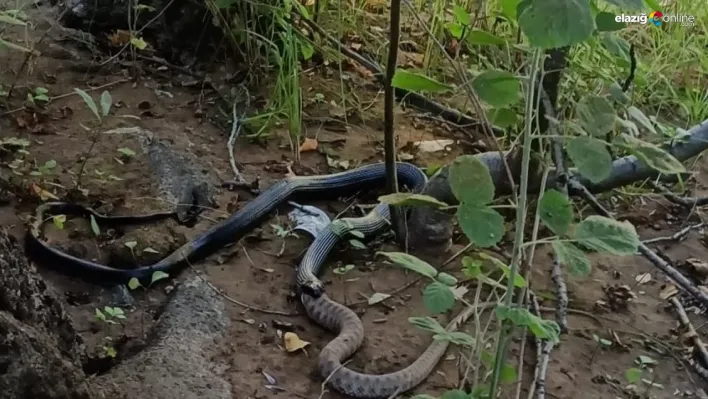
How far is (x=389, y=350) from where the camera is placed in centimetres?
282

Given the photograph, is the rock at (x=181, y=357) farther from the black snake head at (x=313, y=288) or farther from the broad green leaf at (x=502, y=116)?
the broad green leaf at (x=502, y=116)

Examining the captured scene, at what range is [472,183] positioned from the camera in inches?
62.9

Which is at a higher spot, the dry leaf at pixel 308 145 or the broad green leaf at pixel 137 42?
the broad green leaf at pixel 137 42

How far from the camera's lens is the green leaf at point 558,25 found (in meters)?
1.32

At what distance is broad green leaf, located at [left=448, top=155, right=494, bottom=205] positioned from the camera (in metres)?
1.59

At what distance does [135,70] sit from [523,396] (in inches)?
118

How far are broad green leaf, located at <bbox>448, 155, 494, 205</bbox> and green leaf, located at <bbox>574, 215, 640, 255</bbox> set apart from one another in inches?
7.7

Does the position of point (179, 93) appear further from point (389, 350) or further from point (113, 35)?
point (389, 350)

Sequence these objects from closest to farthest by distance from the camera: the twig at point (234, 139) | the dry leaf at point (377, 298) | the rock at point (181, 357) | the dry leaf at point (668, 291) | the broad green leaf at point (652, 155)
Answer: the broad green leaf at point (652, 155), the rock at point (181, 357), the dry leaf at point (377, 298), the dry leaf at point (668, 291), the twig at point (234, 139)

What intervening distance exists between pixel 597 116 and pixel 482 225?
307 millimetres

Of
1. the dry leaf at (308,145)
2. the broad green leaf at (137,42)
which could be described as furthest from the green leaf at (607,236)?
the broad green leaf at (137,42)

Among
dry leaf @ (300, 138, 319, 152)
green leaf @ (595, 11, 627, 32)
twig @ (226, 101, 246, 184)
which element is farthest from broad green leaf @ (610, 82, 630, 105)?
dry leaf @ (300, 138, 319, 152)

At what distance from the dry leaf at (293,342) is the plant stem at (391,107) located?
73 centimetres

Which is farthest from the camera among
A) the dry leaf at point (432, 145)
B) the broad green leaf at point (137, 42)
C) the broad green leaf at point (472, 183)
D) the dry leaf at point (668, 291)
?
the broad green leaf at point (137, 42)
